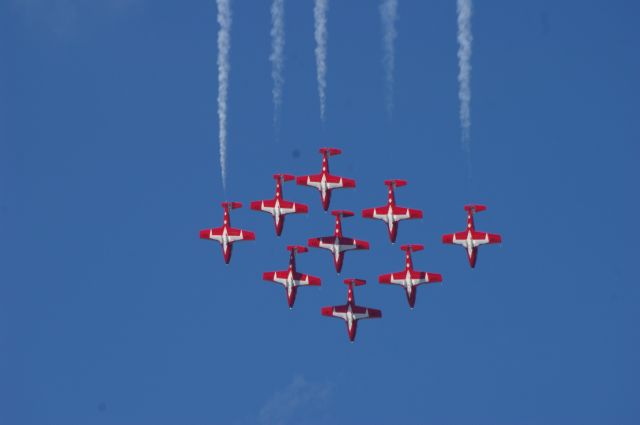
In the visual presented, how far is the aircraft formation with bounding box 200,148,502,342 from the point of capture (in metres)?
117

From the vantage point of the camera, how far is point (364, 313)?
121 m

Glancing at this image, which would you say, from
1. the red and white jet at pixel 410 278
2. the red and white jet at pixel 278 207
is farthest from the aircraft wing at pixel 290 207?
the red and white jet at pixel 410 278

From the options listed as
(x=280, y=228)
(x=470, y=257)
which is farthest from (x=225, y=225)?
(x=470, y=257)

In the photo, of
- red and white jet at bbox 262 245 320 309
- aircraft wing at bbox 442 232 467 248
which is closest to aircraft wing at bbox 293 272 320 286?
red and white jet at bbox 262 245 320 309

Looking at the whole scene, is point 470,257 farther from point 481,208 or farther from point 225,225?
point 225,225

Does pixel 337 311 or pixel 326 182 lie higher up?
pixel 326 182

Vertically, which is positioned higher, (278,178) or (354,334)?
(278,178)

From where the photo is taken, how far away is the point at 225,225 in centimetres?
11912

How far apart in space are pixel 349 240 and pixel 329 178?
3.87m

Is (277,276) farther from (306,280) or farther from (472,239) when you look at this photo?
(472,239)

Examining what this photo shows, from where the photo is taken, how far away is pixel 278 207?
118125 mm

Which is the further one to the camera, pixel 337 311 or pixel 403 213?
pixel 337 311

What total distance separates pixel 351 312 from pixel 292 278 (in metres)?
3.82

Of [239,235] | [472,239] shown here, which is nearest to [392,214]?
[472,239]
